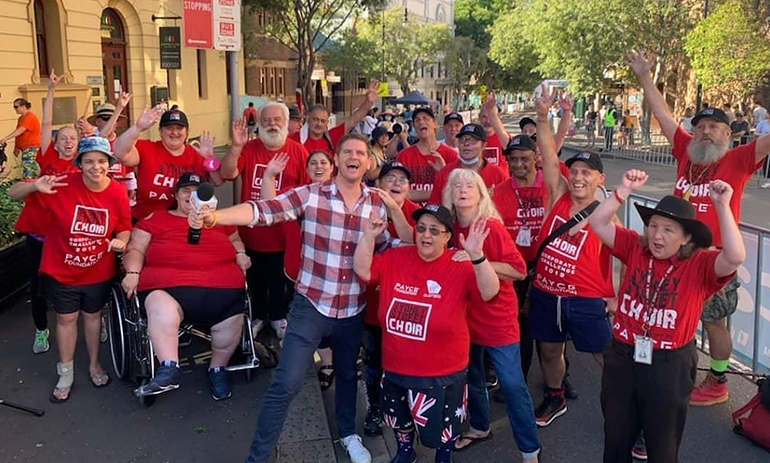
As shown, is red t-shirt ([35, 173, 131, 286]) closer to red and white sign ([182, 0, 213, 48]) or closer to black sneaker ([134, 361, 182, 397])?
black sneaker ([134, 361, 182, 397])

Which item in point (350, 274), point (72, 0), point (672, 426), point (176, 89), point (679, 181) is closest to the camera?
point (672, 426)

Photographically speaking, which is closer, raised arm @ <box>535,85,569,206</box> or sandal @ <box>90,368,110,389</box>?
raised arm @ <box>535,85,569,206</box>

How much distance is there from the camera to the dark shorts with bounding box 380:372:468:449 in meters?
3.54

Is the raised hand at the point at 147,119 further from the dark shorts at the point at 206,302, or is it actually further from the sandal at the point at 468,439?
the sandal at the point at 468,439

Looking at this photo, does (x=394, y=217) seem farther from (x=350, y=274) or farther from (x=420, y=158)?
(x=420, y=158)

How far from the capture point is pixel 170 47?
720 inches

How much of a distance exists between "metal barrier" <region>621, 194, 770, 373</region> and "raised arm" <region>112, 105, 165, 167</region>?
4.81 m

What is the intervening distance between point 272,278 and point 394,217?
218 cm

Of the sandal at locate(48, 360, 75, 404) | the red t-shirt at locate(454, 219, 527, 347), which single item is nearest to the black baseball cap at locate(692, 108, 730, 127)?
the red t-shirt at locate(454, 219, 527, 347)

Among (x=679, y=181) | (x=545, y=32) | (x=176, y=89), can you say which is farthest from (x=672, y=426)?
(x=545, y=32)

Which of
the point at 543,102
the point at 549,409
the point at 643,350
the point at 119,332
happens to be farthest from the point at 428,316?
the point at 119,332

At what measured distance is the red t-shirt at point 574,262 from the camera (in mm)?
4137

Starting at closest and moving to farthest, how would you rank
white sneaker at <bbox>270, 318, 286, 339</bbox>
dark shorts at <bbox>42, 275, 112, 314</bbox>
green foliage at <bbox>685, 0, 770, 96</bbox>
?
dark shorts at <bbox>42, 275, 112, 314</bbox> < white sneaker at <bbox>270, 318, 286, 339</bbox> < green foliage at <bbox>685, 0, 770, 96</bbox>

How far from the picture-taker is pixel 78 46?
16.2 meters
